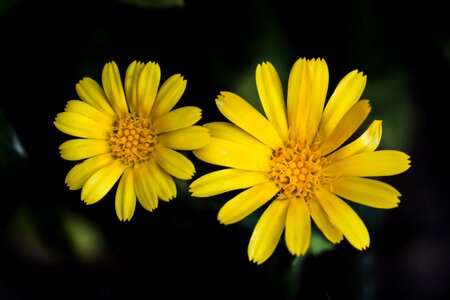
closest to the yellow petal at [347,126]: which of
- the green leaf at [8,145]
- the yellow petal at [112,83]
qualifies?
the yellow petal at [112,83]

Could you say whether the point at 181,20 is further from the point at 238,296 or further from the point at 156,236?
the point at 238,296

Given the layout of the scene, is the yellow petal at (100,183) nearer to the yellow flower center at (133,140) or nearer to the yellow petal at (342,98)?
the yellow flower center at (133,140)

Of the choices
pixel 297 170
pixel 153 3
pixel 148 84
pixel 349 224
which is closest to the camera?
pixel 349 224

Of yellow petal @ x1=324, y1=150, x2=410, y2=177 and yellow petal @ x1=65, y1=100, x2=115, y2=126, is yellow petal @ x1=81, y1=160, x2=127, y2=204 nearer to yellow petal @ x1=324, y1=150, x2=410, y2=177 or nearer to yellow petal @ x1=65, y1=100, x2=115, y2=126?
yellow petal @ x1=65, y1=100, x2=115, y2=126

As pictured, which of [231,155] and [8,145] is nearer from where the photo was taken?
[231,155]

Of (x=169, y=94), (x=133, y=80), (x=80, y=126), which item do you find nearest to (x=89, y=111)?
(x=80, y=126)

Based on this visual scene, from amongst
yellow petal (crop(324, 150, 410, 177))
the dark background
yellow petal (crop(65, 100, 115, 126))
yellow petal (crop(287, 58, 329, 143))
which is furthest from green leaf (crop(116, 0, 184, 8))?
yellow petal (crop(324, 150, 410, 177))

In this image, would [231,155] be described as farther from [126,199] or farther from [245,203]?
[126,199]
